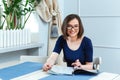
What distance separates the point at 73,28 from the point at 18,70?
695mm

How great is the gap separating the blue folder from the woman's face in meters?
0.46

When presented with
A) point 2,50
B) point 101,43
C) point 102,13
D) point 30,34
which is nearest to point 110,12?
point 102,13

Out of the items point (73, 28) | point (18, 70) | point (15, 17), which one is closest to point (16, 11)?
point (15, 17)

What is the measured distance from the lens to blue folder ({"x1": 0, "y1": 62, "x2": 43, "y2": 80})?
6.13 feet

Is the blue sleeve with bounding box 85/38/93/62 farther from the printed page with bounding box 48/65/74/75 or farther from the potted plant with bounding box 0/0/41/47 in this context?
the potted plant with bounding box 0/0/41/47

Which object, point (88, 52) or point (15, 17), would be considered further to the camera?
point (15, 17)

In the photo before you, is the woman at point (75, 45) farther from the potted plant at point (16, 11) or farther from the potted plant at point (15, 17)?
the potted plant at point (16, 11)

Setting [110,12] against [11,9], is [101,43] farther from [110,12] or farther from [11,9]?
[11,9]

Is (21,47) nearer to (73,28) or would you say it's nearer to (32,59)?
(32,59)

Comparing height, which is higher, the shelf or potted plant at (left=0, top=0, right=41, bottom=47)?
potted plant at (left=0, top=0, right=41, bottom=47)

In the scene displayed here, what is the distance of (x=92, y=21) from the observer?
12.4 ft

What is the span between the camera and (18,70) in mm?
2088

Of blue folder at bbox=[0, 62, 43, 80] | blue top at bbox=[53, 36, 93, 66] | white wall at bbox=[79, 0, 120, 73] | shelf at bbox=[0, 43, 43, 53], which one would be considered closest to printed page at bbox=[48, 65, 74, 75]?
blue folder at bbox=[0, 62, 43, 80]

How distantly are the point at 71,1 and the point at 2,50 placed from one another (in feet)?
5.74
